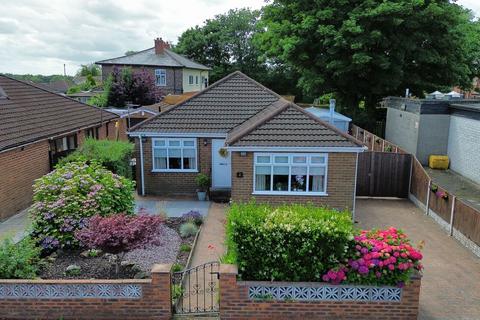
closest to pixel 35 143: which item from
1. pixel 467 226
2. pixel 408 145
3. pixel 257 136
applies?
pixel 257 136

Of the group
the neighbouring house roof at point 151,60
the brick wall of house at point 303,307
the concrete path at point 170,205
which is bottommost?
the concrete path at point 170,205

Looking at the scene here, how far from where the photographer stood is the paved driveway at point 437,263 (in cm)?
787

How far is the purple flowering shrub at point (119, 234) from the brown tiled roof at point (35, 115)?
6486mm

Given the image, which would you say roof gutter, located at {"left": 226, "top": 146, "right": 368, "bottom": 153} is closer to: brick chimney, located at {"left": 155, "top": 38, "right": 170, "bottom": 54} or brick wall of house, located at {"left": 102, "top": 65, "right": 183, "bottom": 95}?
brick wall of house, located at {"left": 102, "top": 65, "right": 183, "bottom": 95}

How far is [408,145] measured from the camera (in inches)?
885

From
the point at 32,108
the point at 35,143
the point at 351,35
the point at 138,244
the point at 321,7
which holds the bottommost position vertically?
the point at 138,244

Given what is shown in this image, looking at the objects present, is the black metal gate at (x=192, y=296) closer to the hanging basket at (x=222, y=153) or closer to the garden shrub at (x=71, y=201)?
the garden shrub at (x=71, y=201)

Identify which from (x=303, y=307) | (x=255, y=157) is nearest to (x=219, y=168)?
(x=255, y=157)

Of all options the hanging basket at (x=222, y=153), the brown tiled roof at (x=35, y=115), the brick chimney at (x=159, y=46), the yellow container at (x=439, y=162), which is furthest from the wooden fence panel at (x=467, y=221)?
the brick chimney at (x=159, y=46)

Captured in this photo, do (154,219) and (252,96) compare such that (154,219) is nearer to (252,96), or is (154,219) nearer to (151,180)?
(151,180)

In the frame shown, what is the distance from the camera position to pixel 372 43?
79.5 ft

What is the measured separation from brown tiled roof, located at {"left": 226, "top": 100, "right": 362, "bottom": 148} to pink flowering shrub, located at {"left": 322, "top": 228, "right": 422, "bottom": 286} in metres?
6.22

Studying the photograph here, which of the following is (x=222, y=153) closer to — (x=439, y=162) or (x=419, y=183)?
(x=419, y=183)

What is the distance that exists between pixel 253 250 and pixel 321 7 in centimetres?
2257
